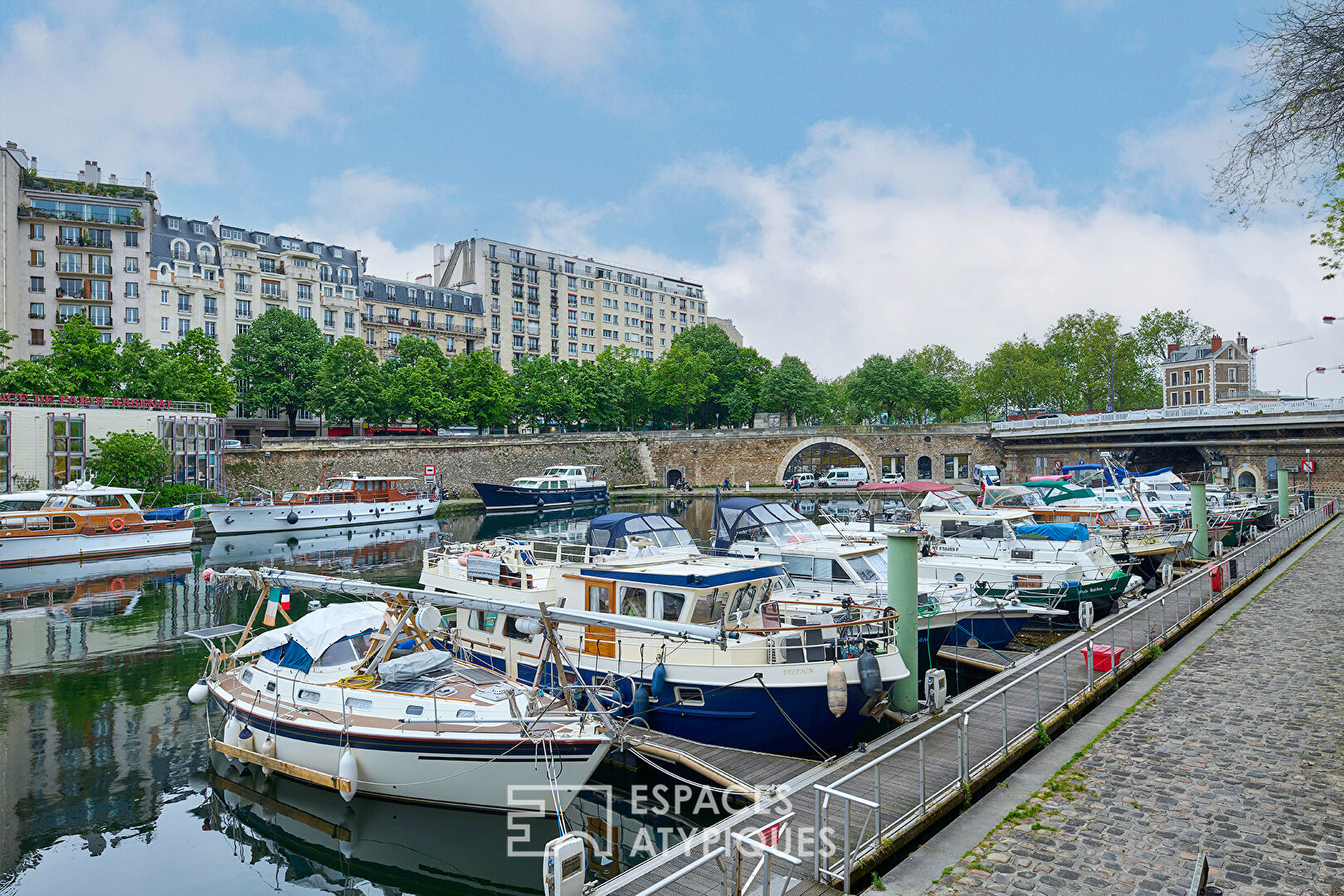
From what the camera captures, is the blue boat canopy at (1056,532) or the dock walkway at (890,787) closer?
the dock walkway at (890,787)

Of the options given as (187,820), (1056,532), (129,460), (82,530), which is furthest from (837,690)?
(129,460)

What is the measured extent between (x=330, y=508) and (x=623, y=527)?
34.1m

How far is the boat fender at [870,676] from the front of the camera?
10742 millimetres

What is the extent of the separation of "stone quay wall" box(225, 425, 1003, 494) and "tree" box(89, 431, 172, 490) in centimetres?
1089

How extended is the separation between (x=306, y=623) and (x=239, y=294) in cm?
6383

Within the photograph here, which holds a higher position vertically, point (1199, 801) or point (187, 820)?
point (1199, 801)

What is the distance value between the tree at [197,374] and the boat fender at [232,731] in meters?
44.1

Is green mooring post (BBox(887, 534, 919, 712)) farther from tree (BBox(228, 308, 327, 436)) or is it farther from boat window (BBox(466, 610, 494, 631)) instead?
tree (BBox(228, 308, 327, 436))

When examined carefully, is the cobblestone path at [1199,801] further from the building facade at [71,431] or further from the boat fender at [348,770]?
the building facade at [71,431]

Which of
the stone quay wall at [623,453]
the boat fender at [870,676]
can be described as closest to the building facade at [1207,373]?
the stone quay wall at [623,453]

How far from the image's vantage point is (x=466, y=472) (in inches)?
2442

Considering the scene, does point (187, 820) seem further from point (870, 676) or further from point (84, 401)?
point (84, 401)

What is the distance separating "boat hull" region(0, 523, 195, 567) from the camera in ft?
100

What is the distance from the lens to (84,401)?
135 ft
